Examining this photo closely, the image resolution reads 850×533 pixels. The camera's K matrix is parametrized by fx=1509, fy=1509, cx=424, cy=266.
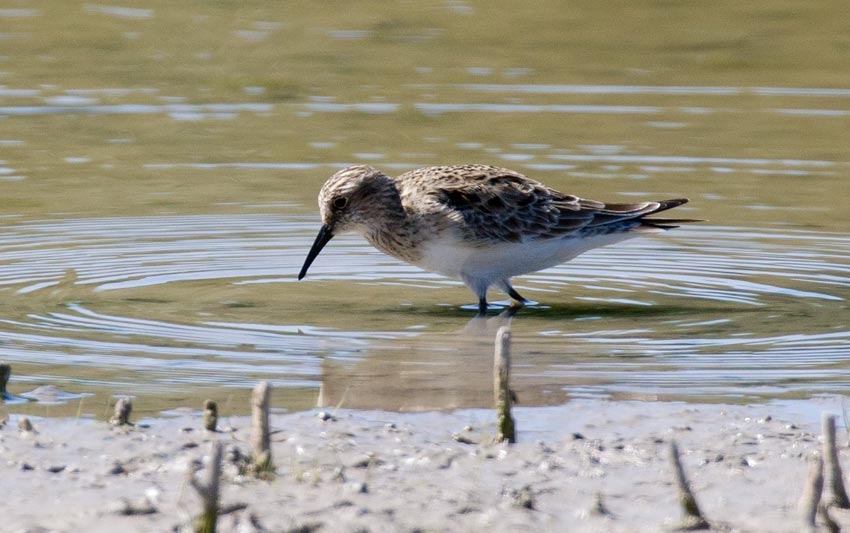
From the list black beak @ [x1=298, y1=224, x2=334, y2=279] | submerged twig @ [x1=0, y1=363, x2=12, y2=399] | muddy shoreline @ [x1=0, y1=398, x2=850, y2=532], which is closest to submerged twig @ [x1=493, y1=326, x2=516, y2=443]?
muddy shoreline @ [x1=0, y1=398, x2=850, y2=532]

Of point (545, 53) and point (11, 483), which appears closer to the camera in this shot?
point (11, 483)

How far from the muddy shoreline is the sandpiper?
3.05 metres

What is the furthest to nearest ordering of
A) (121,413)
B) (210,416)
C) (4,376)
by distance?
(4,376), (121,413), (210,416)

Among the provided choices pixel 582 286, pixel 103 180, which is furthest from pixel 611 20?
pixel 582 286

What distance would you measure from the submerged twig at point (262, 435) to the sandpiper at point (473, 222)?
4380 mm

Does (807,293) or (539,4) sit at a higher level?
(539,4)

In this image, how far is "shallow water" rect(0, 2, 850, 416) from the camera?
791 cm

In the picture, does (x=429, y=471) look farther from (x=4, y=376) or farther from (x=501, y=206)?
(x=501, y=206)

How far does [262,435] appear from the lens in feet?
18.2

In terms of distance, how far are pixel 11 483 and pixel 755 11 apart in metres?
17.5

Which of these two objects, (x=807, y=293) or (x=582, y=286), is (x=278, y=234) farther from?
(x=807, y=293)

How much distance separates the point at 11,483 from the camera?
559cm

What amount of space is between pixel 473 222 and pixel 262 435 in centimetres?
448

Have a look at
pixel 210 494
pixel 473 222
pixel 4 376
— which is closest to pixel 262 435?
pixel 210 494
